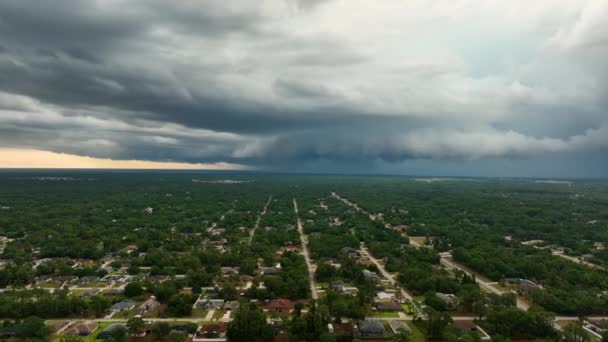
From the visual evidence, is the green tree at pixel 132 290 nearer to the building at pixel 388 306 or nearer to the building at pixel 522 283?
the building at pixel 388 306

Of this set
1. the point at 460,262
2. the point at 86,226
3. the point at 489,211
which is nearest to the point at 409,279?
the point at 460,262

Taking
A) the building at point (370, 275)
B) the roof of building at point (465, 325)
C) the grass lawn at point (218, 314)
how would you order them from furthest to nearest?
the building at point (370, 275)
the grass lawn at point (218, 314)
the roof of building at point (465, 325)

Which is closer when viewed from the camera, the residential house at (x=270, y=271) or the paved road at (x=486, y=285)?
the paved road at (x=486, y=285)

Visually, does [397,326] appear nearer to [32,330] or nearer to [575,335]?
A: [575,335]

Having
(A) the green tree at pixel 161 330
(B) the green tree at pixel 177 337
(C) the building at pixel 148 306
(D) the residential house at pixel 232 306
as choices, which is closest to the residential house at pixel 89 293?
(C) the building at pixel 148 306

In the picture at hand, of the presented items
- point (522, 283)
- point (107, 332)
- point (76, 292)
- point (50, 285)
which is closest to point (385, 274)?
point (522, 283)

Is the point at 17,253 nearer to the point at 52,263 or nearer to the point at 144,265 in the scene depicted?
the point at 52,263

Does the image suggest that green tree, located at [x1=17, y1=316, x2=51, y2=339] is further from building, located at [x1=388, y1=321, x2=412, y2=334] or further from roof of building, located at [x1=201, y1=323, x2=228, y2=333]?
building, located at [x1=388, y1=321, x2=412, y2=334]

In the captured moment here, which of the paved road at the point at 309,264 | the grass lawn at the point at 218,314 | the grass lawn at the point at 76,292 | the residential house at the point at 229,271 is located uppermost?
the residential house at the point at 229,271

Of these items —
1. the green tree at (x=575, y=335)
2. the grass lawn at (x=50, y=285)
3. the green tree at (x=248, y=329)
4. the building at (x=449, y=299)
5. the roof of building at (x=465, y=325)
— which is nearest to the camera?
the green tree at (x=575, y=335)
